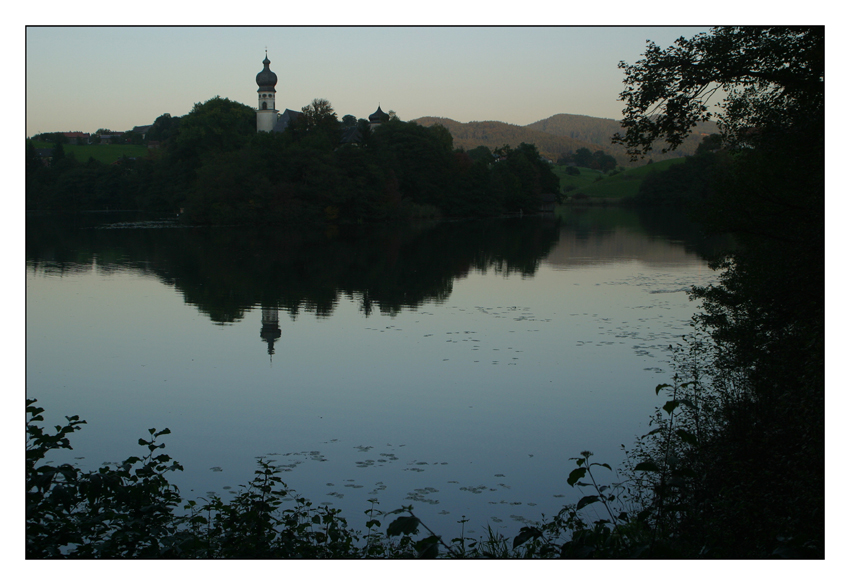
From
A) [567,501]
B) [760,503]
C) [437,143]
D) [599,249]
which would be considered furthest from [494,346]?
[437,143]

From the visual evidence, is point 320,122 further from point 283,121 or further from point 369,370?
point 369,370

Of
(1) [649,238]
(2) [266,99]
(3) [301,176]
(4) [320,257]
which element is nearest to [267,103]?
(2) [266,99]

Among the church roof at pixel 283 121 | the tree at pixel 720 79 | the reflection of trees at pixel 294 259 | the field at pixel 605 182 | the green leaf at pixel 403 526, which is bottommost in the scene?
the green leaf at pixel 403 526

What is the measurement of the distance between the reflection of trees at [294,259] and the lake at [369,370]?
201mm

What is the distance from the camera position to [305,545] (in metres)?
5.57

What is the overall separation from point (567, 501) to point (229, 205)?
50999 mm

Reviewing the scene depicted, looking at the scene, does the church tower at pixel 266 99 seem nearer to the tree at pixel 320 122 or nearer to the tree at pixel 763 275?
the tree at pixel 320 122

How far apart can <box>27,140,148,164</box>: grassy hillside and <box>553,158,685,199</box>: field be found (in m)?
68.5

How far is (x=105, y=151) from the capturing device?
5441 cm

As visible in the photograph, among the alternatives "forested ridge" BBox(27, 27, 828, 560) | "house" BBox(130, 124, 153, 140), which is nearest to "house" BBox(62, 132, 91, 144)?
"forested ridge" BBox(27, 27, 828, 560)

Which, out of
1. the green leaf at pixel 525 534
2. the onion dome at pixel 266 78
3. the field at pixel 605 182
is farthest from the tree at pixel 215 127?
the green leaf at pixel 525 534

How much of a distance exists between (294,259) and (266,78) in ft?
203

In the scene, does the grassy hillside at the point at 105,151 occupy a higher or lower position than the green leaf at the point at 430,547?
higher

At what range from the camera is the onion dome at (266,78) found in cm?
8808
